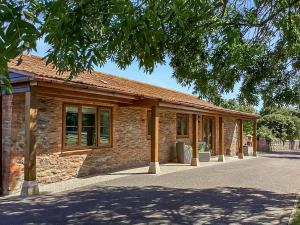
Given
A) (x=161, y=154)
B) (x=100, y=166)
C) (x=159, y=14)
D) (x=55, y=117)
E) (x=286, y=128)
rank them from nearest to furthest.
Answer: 1. (x=159, y=14)
2. (x=55, y=117)
3. (x=100, y=166)
4. (x=161, y=154)
5. (x=286, y=128)

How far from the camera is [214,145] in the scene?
23969 mm

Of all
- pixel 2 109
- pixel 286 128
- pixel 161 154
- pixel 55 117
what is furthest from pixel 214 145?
pixel 286 128

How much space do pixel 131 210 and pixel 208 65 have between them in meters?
3.95

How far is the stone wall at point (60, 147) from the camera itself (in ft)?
34.7

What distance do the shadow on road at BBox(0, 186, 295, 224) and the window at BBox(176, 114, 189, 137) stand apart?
9.29 meters

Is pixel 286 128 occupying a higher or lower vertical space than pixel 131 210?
higher

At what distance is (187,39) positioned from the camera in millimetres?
7863

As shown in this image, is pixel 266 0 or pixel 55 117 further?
pixel 55 117

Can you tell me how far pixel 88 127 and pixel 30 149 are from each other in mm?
3898

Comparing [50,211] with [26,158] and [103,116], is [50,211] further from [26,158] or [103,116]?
[103,116]

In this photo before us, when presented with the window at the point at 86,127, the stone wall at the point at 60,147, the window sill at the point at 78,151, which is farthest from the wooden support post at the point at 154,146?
the window sill at the point at 78,151

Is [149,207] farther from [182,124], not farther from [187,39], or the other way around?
[182,124]

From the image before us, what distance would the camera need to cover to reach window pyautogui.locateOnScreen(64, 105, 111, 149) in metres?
12.6

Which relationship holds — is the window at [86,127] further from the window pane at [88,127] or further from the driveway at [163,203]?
the driveway at [163,203]
